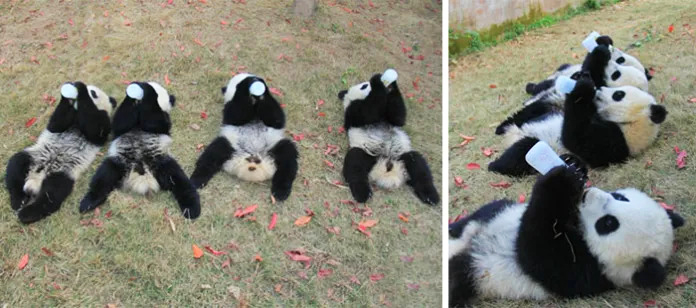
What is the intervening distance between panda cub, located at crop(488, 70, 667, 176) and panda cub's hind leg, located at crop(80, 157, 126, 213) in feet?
6.33

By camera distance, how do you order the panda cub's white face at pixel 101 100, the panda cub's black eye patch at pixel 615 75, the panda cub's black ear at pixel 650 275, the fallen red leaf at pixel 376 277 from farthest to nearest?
1. the panda cub's black eye patch at pixel 615 75
2. the panda cub's white face at pixel 101 100
3. the fallen red leaf at pixel 376 277
4. the panda cub's black ear at pixel 650 275

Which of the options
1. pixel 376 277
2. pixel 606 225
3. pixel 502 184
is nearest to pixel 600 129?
pixel 502 184

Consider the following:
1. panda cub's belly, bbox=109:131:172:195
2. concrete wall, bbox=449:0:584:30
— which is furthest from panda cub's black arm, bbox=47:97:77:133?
concrete wall, bbox=449:0:584:30

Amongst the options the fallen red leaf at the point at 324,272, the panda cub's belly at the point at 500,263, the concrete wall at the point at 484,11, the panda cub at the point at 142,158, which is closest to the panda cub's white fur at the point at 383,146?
the fallen red leaf at the point at 324,272

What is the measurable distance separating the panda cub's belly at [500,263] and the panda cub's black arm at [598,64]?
1722mm

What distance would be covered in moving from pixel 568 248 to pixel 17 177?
8.43 ft

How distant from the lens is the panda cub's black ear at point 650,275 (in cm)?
179

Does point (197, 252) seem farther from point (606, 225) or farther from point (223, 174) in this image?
point (606, 225)

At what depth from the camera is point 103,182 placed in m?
2.74

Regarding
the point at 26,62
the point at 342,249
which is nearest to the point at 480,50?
the point at 342,249

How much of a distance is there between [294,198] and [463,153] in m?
1.05

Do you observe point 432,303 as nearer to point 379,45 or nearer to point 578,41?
point 379,45

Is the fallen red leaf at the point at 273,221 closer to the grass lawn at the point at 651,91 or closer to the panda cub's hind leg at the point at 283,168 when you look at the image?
the panda cub's hind leg at the point at 283,168

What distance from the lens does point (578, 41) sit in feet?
17.1
